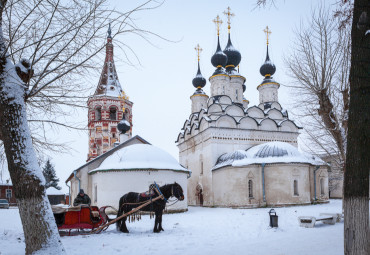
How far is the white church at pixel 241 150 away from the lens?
21.9 meters

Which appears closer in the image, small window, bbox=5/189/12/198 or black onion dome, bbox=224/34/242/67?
black onion dome, bbox=224/34/242/67

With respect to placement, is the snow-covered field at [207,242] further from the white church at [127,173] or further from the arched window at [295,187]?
the arched window at [295,187]

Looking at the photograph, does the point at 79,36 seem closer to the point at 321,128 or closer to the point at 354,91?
the point at 354,91

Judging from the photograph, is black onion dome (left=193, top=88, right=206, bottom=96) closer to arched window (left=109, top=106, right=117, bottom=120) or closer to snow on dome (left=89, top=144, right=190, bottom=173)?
arched window (left=109, top=106, right=117, bottom=120)

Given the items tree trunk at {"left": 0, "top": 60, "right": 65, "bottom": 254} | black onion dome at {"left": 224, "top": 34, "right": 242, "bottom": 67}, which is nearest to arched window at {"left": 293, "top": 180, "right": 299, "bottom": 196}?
black onion dome at {"left": 224, "top": 34, "right": 242, "bottom": 67}

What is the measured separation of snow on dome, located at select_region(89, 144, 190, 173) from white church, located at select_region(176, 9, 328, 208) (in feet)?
18.2

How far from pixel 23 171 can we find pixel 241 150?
1997 centimetres

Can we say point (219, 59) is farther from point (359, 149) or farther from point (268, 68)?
point (359, 149)

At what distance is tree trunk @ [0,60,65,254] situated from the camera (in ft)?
16.2

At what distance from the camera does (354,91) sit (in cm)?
528

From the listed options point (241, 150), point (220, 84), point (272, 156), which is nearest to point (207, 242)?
point (272, 156)

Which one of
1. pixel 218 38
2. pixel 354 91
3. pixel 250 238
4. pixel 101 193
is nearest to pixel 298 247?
pixel 250 238

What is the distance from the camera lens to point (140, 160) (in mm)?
18250

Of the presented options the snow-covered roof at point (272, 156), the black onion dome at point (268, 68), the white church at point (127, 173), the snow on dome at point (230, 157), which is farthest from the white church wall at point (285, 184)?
the black onion dome at point (268, 68)
